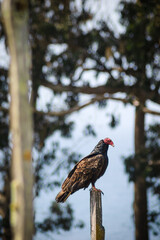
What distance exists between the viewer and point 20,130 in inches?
61.7

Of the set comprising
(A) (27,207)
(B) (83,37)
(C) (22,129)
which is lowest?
(A) (27,207)

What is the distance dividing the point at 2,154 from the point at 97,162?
8.28m

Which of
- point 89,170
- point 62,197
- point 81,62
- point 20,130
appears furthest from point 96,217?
point 81,62

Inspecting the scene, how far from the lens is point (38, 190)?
11656 millimetres

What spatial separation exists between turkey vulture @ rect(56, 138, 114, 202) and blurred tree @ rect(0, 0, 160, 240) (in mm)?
6605

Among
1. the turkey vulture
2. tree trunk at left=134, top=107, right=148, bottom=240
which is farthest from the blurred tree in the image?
the turkey vulture

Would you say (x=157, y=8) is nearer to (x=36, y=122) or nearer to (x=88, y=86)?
(x=88, y=86)

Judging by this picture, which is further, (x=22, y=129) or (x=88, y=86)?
(x=88, y=86)

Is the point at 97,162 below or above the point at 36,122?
below

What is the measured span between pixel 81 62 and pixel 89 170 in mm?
8461

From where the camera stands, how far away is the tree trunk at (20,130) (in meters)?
1.56

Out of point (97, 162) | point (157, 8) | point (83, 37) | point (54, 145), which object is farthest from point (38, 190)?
point (97, 162)

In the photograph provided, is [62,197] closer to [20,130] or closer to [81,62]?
[20,130]

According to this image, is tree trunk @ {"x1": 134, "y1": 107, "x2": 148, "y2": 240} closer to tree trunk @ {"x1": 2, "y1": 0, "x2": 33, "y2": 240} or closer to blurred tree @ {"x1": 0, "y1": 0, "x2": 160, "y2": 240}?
blurred tree @ {"x1": 0, "y1": 0, "x2": 160, "y2": 240}
